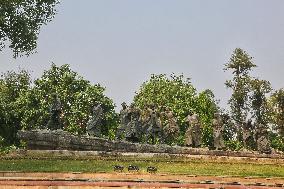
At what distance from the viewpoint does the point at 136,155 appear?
20281 mm

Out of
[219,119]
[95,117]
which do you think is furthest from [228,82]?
[95,117]

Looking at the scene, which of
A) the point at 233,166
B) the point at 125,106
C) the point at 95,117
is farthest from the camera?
the point at 125,106

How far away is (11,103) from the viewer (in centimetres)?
4784

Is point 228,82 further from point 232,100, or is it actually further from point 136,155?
point 136,155

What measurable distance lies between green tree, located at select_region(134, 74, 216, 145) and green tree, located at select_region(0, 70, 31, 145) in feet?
41.5

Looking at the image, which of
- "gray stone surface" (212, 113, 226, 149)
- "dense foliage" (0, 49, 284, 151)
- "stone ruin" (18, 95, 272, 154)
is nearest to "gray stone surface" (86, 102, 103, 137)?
"stone ruin" (18, 95, 272, 154)

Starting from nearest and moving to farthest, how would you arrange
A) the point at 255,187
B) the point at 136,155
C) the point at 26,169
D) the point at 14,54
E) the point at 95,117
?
the point at 255,187
the point at 26,169
the point at 136,155
the point at 95,117
the point at 14,54

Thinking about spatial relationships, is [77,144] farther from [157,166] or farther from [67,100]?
[67,100]

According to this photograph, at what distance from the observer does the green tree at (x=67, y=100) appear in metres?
46.7

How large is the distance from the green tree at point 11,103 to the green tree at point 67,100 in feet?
4.28

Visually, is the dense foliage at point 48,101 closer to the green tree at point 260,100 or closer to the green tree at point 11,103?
the green tree at point 11,103

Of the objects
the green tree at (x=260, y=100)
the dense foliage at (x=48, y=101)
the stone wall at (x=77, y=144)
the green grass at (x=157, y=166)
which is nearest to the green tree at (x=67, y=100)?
the dense foliage at (x=48, y=101)

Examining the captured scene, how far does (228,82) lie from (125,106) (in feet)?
88.9

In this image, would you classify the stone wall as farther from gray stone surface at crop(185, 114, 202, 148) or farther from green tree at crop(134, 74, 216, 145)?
green tree at crop(134, 74, 216, 145)
